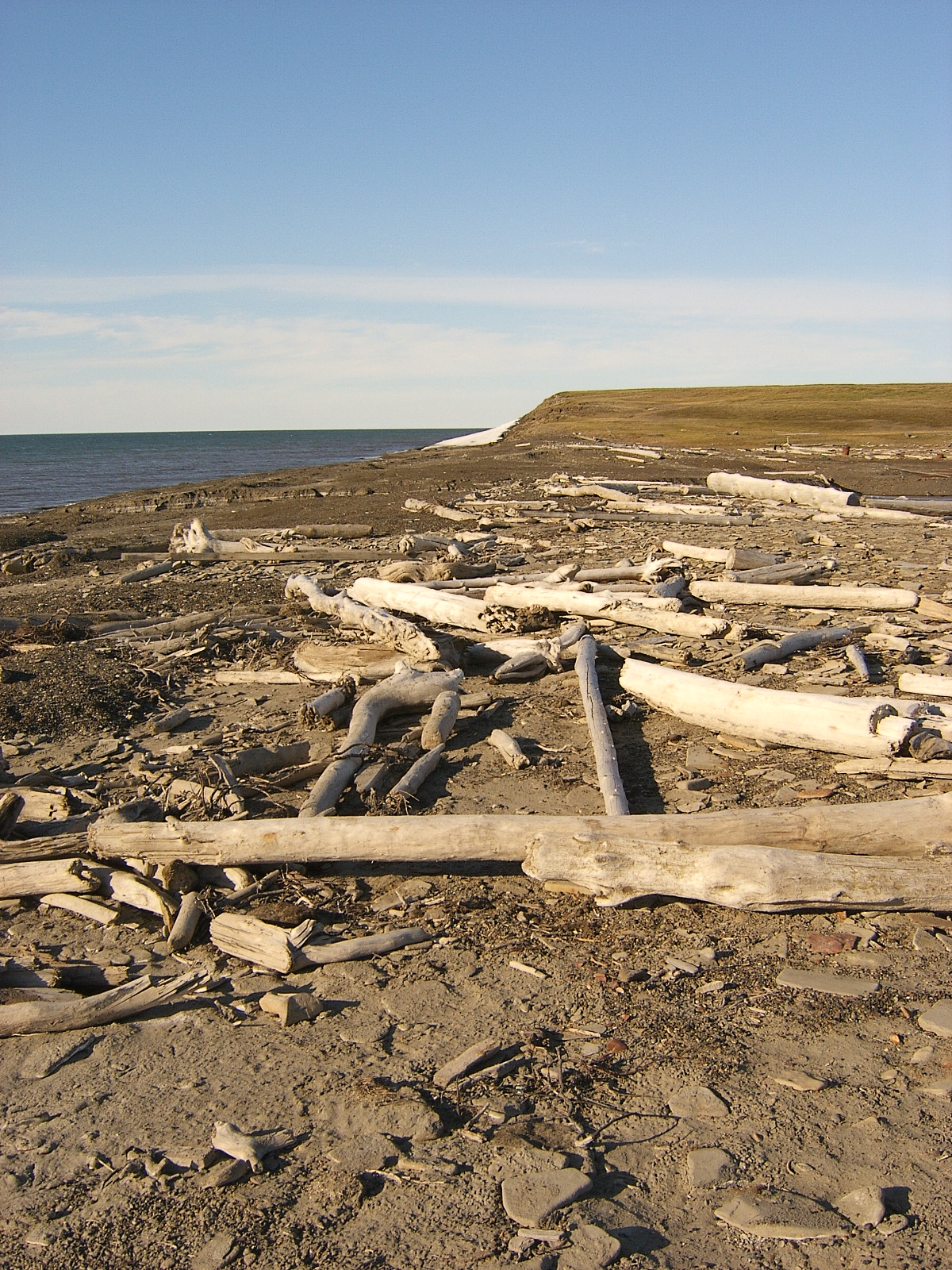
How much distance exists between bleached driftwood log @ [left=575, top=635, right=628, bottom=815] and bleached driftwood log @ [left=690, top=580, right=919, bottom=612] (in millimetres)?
2680

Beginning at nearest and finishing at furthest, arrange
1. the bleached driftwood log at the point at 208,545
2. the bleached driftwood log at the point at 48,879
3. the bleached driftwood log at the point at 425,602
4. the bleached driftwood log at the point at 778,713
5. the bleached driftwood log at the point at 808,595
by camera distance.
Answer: the bleached driftwood log at the point at 48,879 → the bleached driftwood log at the point at 778,713 → the bleached driftwood log at the point at 425,602 → the bleached driftwood log at the point at 808,595 → the bleached driftwood log at the point at 208,545

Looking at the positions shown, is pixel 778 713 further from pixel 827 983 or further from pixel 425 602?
pixel 425 602

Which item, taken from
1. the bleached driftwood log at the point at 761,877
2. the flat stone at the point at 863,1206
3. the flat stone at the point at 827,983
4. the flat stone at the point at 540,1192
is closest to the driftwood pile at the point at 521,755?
the bleached driftwood log at the point at 761,877

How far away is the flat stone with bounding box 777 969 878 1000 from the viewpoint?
3.65m

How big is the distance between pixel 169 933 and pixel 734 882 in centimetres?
260

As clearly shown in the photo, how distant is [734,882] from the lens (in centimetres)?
410

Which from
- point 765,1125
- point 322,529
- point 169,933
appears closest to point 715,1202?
point 765,1125

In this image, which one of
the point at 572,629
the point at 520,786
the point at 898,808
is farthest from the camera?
the point at 572,629

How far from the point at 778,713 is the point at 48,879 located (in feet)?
14.7

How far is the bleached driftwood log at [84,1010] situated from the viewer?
142 inches

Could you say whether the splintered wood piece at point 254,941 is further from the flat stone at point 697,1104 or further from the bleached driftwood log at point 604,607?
the bleached driftwood log at point 604,607

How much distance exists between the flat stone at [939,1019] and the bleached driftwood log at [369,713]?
313 centimetres

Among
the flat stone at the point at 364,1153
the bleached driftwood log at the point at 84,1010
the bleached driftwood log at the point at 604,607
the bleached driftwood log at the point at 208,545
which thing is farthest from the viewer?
the bleached driftwood log at the point at 208,545

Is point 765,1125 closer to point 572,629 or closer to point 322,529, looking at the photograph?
point 572,629
